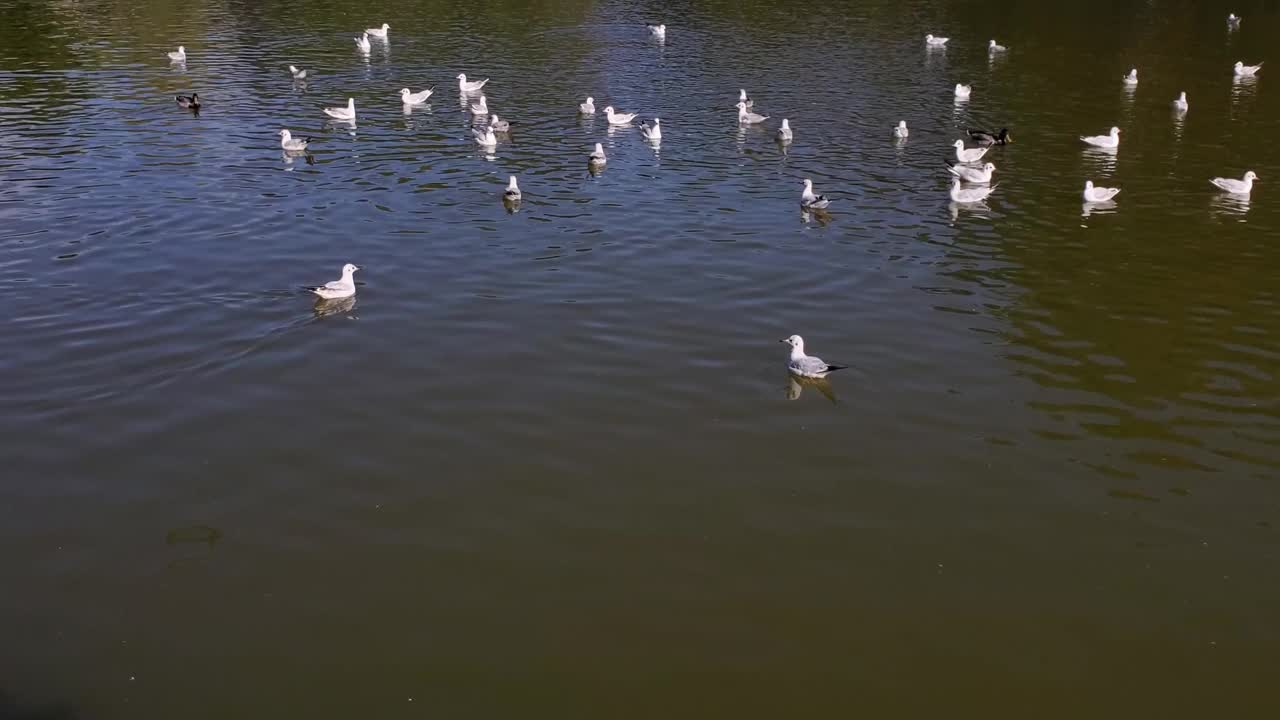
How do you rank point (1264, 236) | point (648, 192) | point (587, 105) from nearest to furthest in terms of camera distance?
point (1264, 236) < point (648, 192) < point (587, 105)

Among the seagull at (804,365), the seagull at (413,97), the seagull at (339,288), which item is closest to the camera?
the seagull at (804,365)

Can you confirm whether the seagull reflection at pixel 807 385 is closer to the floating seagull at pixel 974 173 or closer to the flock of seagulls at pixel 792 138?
the flock of seagulls at pixel 792 138

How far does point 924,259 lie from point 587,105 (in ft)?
53.6

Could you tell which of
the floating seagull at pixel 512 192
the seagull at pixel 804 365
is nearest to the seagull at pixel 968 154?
the floating seagull at pixel 512 192

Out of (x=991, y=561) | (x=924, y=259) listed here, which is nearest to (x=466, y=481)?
(x=991, y=561)

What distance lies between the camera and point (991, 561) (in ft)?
40.1

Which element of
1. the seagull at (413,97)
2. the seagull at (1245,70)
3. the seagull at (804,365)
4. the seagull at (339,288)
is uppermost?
the seagull at (1245,70)

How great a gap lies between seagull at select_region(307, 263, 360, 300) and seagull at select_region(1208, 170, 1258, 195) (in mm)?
20200

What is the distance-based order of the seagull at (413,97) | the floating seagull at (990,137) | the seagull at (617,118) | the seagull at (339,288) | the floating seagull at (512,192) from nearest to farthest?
1. the seagull at (339,288)
2. the floating seagull at (512,192)
3. the floating seagull at (990,137)
4. the seagull at (617,118)
5. the seagull at (413,97)

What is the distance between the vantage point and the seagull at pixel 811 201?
24.9 metres

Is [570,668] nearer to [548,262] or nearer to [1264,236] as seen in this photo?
[548,262]

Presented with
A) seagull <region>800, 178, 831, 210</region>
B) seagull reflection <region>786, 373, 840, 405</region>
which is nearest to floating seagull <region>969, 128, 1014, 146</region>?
seagull <region>800, 178, 831, 210</region>

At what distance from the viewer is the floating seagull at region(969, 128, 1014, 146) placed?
3111 cm

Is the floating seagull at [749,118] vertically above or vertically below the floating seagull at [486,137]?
above
